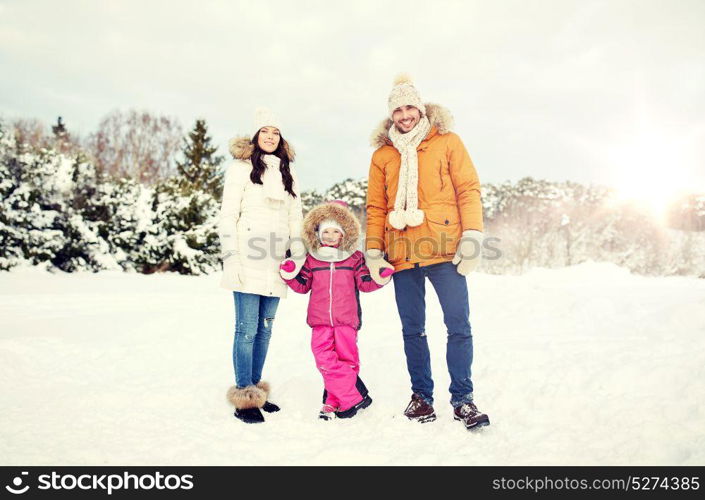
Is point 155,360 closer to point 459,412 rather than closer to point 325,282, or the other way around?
point 325,282

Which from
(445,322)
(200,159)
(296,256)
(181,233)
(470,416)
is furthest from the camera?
(200,159)

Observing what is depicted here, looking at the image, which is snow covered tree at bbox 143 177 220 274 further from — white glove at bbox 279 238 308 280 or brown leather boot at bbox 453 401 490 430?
brown leather boot at bbox 453 401 490 430

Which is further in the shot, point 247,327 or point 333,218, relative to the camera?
point 333,218

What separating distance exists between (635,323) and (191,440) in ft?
14.4

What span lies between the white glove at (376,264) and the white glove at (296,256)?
468 mm

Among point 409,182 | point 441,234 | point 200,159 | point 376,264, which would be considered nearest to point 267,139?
point 409,182

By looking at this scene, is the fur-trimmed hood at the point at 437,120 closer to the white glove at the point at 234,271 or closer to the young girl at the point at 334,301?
the young girl at the point at 334,301

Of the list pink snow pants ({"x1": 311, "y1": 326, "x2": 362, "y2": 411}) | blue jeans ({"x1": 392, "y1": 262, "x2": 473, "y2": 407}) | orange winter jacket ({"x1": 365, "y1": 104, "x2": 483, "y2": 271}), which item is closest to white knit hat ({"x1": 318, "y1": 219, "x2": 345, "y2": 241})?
orange winter jacket ({"x1": 365, "y1": 104, "x2": 483, "y2": 271})

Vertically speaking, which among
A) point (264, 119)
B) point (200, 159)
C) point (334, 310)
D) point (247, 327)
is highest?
point (200, 159)

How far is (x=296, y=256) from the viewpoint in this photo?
10.7ft

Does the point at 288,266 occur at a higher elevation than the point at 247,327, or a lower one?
higher

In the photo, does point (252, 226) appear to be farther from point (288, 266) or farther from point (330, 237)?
point (330, 237)

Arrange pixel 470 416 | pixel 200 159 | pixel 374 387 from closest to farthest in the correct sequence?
pixel 470 416, pixel 374 387, pixel 200 159

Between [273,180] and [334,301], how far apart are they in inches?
38.0
